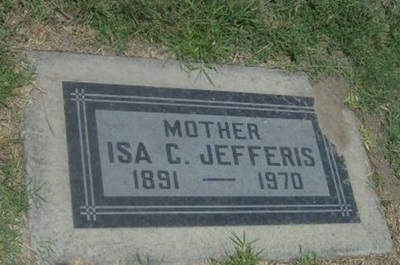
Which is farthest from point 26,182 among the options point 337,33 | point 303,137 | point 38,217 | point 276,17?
point 337,33

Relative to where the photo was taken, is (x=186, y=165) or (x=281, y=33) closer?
(x=186, y=165)

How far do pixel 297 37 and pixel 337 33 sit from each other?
0.70 ft

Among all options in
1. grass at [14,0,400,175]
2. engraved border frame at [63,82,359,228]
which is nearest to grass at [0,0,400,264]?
grass at [14,0,400,175]

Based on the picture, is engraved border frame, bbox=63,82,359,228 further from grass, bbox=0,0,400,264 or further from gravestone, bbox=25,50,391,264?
grass, bbox=0,0,400,264

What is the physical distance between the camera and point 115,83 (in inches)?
111

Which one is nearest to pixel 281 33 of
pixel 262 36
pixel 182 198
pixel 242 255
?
pixel 262 36

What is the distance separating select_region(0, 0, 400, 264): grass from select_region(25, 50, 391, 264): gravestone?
79 mm

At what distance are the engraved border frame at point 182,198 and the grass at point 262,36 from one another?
15cm

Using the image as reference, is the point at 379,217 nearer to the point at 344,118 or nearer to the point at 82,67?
the point at 344,118

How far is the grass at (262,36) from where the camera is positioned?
2854mm

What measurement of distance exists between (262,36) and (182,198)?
840mm

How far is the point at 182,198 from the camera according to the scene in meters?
2.69

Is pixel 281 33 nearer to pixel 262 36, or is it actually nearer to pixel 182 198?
pixel 262 36

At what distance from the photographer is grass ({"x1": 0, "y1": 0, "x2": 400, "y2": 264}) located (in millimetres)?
2854
